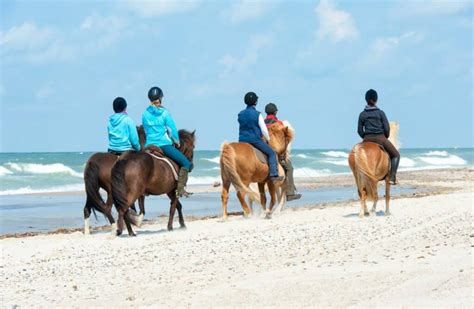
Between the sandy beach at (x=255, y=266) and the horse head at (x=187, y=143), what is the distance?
1239 millimetres

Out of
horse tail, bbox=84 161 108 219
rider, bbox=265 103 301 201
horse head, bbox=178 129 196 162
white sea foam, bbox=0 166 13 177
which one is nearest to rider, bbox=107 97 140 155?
horse tail, bbox=84 161 108 219

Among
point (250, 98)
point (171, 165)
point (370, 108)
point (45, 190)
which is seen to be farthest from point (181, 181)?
point (45, 190)

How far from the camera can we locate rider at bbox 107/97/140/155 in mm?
12078

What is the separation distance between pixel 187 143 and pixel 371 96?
3.62 meters

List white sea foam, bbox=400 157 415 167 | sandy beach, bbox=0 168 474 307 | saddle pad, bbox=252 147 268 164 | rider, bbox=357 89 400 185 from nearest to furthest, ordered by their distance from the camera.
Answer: sandy beach, bbox=0 168 474 307 < saddle pad, bbox=252 147 268 164 < rider, bbox=357 89 400 185 < white sea foam, bbox=400 157 415 167

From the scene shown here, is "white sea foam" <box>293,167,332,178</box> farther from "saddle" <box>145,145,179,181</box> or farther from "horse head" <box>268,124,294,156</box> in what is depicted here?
"saddle" <box>145,145,179,181</box>

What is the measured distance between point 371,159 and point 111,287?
6832 millimetres

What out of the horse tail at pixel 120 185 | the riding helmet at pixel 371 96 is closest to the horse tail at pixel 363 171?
the riding helmet at pixel 371 96

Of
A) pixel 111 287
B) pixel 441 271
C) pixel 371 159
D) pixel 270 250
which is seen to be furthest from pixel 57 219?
pixel 441 271

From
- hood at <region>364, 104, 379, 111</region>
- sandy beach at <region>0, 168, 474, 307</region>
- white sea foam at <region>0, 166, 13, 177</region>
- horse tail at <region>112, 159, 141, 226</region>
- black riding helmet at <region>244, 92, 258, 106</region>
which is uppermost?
white sea foam at <region>0, 166, 13, 177</region>

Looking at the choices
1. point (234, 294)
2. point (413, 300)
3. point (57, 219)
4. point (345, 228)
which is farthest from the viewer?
point (57, 219)

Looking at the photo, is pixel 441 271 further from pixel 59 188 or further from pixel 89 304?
pixel 59 188

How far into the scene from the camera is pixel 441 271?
790cm

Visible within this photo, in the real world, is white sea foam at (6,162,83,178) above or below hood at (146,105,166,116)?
above
